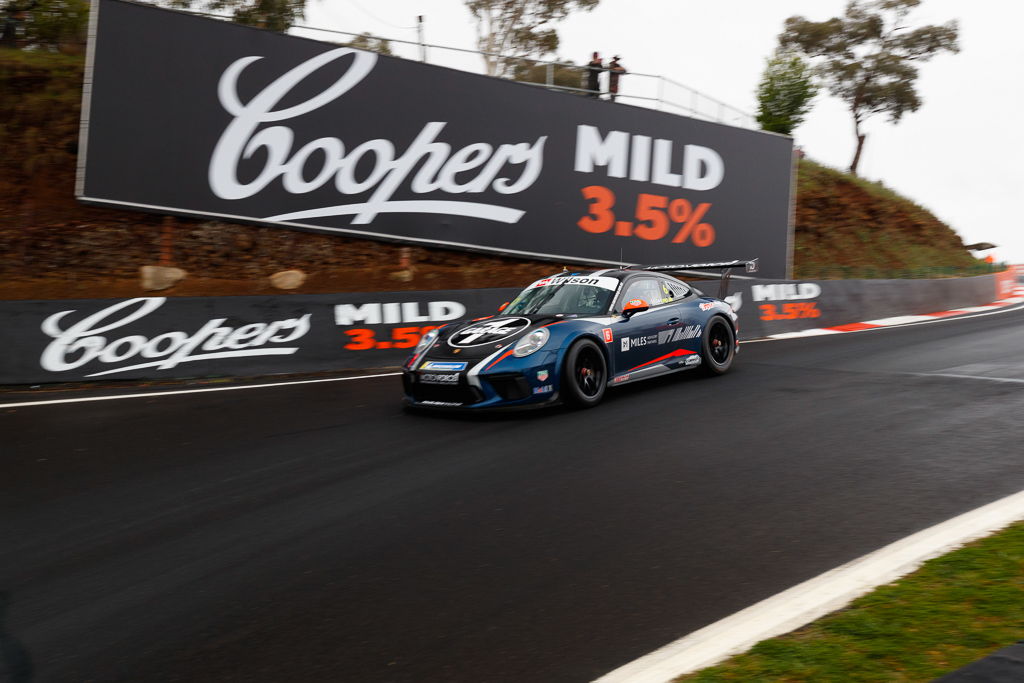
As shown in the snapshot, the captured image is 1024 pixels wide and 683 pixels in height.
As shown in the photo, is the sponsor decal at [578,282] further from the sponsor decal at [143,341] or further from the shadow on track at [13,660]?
the shadow on track at [13,660]

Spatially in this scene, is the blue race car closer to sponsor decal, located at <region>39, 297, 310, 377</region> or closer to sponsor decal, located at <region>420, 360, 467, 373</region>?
sponsor decal, located at <region>420, 360, 467, 373</region>

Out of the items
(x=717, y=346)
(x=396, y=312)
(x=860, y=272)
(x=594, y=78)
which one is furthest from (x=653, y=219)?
(x=860, y=272)

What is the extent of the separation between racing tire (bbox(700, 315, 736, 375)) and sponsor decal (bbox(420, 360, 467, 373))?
3.43 metres

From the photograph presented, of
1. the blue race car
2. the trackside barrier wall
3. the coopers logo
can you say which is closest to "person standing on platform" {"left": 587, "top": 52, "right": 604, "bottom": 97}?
the coopers logo

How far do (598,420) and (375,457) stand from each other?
7.27 feet

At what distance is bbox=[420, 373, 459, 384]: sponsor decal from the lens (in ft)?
25.9

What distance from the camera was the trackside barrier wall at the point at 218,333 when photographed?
9.98m

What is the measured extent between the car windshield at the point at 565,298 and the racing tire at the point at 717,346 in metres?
1.53

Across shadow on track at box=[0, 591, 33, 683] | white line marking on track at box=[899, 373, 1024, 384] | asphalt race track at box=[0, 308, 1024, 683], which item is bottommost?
shadow on track at box=[0, 591, 33, 683]

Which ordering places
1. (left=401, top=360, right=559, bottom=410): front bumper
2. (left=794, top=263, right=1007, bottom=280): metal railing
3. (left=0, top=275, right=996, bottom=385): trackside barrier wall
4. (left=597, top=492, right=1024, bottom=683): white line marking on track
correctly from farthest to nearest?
(left=794, top=263, right=1007, bottom=280): metal railing
(left=0, top=275, right=996, bottom=385): trackside barrier wall
(left=401, top=360, right=559, bottom=410): front bumper
(left=597, top=492, right=1024, bottom=683): white line marking on track

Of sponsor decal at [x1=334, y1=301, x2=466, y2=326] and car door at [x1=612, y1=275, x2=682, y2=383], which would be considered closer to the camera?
car door at [x1=612, y1=275, x2=682, y2=383]

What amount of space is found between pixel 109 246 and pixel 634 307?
11550 millimetres

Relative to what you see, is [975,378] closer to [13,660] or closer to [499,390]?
[499,390]

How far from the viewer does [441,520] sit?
5016 millimetres
